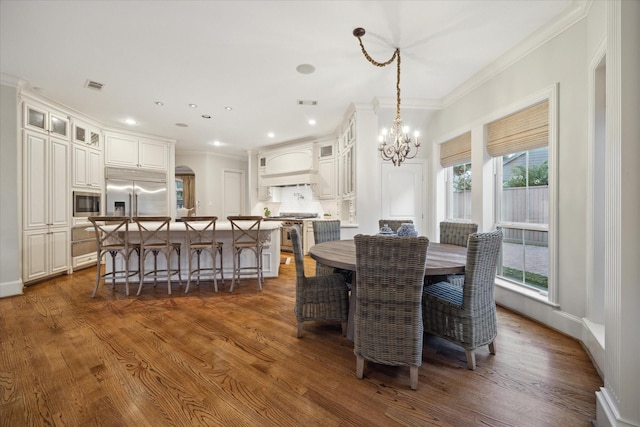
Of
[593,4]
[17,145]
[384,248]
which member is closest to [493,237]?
[384,248]

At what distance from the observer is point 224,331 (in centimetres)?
239

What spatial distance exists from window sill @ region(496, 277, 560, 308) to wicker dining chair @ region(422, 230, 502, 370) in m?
0.97

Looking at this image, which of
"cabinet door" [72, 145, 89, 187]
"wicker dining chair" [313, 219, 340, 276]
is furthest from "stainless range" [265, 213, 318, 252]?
"cabinet door" [72, 145, 89, 187]

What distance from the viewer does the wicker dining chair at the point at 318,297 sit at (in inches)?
87.4

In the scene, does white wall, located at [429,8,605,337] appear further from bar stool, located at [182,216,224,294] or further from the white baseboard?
the white baseboard

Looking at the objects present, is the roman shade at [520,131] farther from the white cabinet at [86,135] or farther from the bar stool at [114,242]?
the white cabinet at [86,135]

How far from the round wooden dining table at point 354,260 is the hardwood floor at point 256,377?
0.47m

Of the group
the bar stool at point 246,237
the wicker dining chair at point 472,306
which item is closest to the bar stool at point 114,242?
the bar stool at point 246,237

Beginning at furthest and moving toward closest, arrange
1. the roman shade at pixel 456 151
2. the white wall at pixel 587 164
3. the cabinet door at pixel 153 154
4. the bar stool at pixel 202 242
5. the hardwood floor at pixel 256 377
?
the cabinet door at pixel 153 154 → the roman shade at pixel 456 151 → the bar stool at pixel 202 242 → the hardwood floor at pixel 256 377 → the white wall at pixel 587 164

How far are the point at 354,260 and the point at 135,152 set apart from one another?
5.88 meters

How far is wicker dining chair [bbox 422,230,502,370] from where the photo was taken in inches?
69.0

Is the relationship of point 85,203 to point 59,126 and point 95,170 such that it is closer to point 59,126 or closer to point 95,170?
point 95,170

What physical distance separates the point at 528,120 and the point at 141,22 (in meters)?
3.79

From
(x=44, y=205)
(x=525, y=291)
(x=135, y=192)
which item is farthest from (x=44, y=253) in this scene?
(x=525, y=291)
